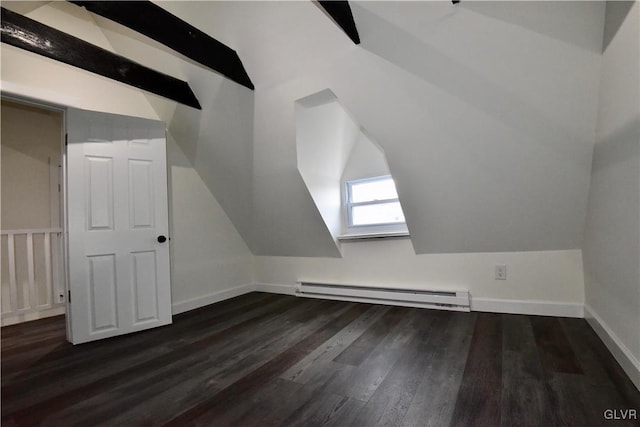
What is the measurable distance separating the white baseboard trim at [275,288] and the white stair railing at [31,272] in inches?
90.3

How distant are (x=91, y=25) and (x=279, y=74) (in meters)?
2.16

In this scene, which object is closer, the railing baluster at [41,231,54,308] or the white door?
the white door

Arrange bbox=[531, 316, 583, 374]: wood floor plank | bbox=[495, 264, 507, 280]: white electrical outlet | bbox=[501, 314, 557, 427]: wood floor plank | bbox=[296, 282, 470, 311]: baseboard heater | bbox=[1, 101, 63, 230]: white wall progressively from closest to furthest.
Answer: bbox=[501, 314, 557, 427]: wood floor plank → bbox=[531, 316, 583, 374]: wood floor plank → bbox=[495, 264, 507, 280]: white electrical outlet → bbox=[296, 282, 470, 311]: baseboard heater → bbox=[1, 101, 63, 230]: white wall

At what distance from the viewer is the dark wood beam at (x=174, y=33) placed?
1758 mm

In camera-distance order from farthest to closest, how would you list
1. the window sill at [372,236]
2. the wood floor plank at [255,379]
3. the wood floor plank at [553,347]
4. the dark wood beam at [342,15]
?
the window sill at [372,236], the dark wood beam at [342,15], the wood floor plank at [553,347], the wood floor plank at [255,379]

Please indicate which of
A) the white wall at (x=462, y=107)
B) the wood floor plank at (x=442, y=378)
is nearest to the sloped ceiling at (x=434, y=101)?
the white wall at (x=462, y=107)

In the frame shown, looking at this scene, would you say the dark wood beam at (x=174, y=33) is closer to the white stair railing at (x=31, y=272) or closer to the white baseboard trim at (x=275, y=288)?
the white baseboard trim at (x=275, y=288)

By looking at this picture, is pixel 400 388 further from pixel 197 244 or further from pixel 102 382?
pixel 197 244

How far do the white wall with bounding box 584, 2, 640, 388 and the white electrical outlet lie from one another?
25.5 inches

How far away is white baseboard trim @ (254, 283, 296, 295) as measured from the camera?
3.65m

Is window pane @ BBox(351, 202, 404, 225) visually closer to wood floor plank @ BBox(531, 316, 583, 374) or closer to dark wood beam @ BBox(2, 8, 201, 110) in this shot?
wood floor plank @ BBox(531, 316, 583, 374)

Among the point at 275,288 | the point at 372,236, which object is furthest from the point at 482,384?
the point at 275,288

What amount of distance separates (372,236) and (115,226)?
2.48m

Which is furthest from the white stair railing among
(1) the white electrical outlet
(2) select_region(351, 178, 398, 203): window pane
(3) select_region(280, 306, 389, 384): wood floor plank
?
(1) the white electrical outlet
